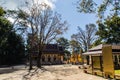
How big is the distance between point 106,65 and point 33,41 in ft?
77.8

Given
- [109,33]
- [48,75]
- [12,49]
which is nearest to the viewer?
[48,75]

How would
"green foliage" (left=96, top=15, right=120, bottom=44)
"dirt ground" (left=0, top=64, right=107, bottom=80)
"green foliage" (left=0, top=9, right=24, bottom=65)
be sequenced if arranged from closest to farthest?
"dirt ground" (left=0, top=64, right=107, bottom=80), "green foliage" (left=96, top=15, right=120, bottom=44), "green foliage" (left=0, top=9, right=24, bottom=65)

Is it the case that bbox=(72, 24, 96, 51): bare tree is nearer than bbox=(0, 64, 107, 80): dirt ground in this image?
No

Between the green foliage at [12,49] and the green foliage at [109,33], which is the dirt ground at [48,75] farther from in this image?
the green foliage at [12,49]

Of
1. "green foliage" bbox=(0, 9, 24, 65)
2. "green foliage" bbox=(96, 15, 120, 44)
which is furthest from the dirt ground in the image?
"green foliage" bbox=(0, 9, 24, 65)

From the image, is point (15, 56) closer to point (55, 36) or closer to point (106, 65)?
point (55, 36)

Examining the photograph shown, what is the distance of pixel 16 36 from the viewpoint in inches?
2532

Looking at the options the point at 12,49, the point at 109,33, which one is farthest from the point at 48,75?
the point at 12,49

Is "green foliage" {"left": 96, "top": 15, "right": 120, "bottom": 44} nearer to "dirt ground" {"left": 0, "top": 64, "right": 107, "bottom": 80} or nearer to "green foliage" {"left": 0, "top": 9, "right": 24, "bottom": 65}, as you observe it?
"green foliage" {"left": 0, "top": 9, "right": 24, "bottom": 65}

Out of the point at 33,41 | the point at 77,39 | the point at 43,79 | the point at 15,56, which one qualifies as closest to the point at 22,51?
the point at 15,56

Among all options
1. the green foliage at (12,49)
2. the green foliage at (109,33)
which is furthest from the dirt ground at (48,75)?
the green foliage at (12,49)

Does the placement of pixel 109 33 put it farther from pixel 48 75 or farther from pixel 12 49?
pixel 48 75

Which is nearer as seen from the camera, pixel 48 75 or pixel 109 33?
pixel 48 75

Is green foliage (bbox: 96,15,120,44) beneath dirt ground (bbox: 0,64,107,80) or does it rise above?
above
